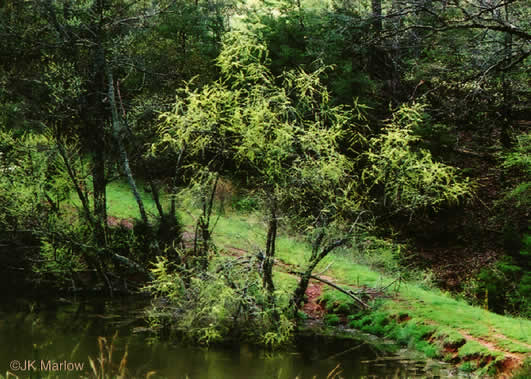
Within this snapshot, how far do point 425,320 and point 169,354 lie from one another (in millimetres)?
5595

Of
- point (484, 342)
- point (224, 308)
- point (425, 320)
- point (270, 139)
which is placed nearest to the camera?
point (484, 342)

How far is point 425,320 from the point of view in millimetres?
12617

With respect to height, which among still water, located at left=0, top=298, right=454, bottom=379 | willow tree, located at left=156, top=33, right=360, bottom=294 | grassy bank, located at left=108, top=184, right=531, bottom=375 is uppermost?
willow tree, located at left=156, top=33, right=360, bottom=294

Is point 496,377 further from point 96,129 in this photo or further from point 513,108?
point 513,108

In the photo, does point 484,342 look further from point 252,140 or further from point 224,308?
point 252,140

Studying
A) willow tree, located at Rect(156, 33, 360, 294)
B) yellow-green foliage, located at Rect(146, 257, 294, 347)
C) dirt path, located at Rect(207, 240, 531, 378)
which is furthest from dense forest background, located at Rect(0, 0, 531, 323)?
dirt path, located at Rect(207, 240, 531, 378)

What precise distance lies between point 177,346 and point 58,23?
9325 mm

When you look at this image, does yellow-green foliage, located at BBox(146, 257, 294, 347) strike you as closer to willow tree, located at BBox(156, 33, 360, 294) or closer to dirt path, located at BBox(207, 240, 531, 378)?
willow tree, located at BBox(156, 33, 360, 294)

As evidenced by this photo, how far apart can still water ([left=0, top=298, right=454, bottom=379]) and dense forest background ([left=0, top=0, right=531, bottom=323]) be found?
44.8 inches

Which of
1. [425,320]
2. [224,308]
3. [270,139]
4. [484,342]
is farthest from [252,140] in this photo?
[484,342]

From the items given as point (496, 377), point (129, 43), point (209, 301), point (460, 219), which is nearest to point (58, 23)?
point (129, 43)

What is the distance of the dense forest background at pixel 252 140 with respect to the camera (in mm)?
12180

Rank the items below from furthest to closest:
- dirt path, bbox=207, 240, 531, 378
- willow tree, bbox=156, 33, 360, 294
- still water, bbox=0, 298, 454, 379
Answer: willow tree, bbox=156, 33, 360, 294 < still water, bbox=0, 298, 454, 379 < dirt path, bbox=207, 240, 531, 378

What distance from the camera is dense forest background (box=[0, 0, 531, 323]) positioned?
12180 millimetres
